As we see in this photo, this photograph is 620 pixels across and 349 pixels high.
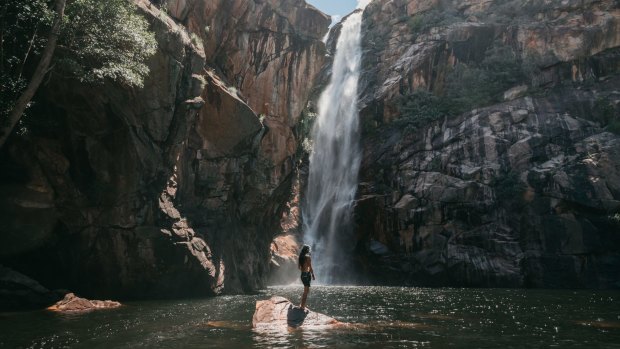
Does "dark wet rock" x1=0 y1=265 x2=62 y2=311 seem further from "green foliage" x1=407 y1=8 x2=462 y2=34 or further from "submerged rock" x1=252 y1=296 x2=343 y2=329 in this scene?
"green foliage" x1=407 y1=8 x2=462 y2=34

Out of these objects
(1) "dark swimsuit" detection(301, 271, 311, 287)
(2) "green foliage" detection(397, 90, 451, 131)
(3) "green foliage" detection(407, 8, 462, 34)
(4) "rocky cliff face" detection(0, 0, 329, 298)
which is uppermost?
(3) "green foliage" detection(407, 8, 462, 34)

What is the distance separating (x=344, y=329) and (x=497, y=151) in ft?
111

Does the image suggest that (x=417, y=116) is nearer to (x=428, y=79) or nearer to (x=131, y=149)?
(x=428, y=79)

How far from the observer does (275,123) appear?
34.8 metres

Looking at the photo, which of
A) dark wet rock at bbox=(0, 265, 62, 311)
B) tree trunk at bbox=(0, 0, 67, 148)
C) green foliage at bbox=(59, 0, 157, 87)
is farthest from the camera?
dark wet rock at bbox=(0, 265, 62, 311)

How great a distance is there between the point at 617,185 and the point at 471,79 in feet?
60.5

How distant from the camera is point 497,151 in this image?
4200cm

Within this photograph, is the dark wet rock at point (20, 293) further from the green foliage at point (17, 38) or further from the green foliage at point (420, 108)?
the green foliage at point (420, 108)

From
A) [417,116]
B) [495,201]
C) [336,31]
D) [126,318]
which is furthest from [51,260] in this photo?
[336,31]

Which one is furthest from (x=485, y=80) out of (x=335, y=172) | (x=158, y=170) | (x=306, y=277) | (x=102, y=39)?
(x=306, y=277)

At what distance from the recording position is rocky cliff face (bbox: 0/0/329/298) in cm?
2089

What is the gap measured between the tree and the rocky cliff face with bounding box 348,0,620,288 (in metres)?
30.0

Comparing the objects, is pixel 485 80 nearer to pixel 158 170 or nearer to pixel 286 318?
pixel 158 170

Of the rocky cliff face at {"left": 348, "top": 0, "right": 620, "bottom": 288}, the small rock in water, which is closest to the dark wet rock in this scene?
the small rock in water
